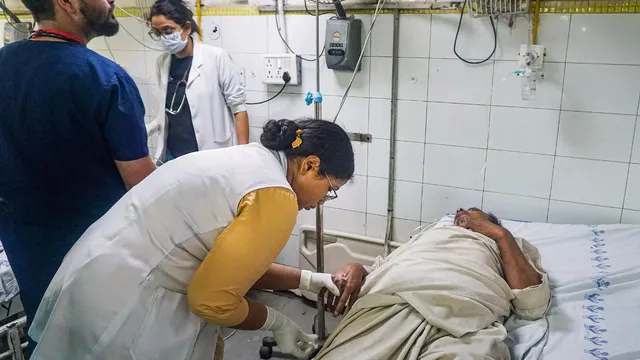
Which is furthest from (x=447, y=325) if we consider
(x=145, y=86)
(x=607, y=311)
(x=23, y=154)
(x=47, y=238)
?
(x=145, y=86)

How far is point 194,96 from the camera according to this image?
2.62 metres

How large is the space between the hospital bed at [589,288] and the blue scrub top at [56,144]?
4.42ft

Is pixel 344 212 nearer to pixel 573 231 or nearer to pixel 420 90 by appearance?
pixel 420 90

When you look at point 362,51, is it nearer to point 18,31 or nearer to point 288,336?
point 288,336

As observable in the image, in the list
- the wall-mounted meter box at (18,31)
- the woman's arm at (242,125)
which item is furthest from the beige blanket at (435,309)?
the wall-mounted meter box at (18,31)

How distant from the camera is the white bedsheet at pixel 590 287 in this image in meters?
1.46

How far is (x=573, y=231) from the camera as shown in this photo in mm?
2109

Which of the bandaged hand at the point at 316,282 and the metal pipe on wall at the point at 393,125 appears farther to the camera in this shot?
the metal pipe on wall at the point at 393,125

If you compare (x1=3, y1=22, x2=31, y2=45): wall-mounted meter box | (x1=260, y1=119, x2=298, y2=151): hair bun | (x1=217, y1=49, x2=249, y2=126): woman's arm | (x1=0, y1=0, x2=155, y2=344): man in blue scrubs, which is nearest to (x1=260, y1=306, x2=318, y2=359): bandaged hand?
(x1=260, y1=119, x2=298, y2=151): hair bun

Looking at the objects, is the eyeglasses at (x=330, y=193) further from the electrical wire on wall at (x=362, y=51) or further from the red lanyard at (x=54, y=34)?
the electrical wire on wall at (x=362, y=51)

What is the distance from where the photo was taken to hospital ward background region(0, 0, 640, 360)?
1.98 metres

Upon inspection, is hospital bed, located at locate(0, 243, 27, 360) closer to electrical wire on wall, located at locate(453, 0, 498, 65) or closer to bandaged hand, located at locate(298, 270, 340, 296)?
bandaged hand, located at locate(298, 270, 340, 296)

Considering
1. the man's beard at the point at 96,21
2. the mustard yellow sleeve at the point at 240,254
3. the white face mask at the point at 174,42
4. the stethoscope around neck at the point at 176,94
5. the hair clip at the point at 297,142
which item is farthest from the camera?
the stethoscope around neck at the point at 176,94

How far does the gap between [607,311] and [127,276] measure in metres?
1.49
